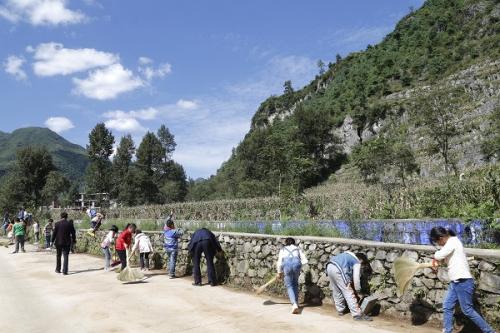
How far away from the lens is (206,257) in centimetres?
1168

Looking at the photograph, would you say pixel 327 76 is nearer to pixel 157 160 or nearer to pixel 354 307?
pixel 157 160

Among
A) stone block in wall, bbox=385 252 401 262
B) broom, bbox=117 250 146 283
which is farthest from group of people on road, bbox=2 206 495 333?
broom, bbox=117 250 146 283

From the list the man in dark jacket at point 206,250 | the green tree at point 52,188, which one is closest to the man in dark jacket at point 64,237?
the man in dark jacket at point 206,250

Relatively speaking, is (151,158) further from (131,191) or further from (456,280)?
(456,280)

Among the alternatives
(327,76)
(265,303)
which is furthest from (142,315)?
(327,76)

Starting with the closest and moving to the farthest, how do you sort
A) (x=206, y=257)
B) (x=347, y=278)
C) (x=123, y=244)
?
1. (x=347, y=278)
2. (x=206, y=257)
3. (x=123, y=244)

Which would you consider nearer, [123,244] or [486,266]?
[486,266]

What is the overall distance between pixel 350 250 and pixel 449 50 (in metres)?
76.9

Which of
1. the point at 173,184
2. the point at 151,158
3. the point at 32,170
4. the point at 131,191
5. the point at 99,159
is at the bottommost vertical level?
the point at 131,191

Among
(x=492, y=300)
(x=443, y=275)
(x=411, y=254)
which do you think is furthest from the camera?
(x=411, y=254)

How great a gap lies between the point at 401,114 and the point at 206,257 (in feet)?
194

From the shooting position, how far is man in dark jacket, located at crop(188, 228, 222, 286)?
11.6 m

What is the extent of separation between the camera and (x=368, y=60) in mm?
103562

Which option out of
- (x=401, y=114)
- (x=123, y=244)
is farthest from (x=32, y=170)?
(x=123, y=244)
